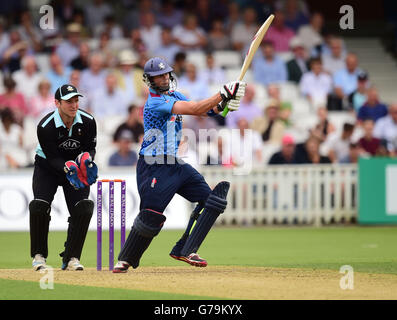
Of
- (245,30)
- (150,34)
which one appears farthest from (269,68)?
(150,34)

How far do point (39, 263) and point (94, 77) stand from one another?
8.94 metres

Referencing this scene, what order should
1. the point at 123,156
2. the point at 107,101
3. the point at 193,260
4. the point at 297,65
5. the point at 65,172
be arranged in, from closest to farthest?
1. the point at 65,172
2. the point at 193,260
3. the point at 123,156
4. the point at 107,101
5. the point at 297,65

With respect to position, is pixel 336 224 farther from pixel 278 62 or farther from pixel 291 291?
pixel 291 291

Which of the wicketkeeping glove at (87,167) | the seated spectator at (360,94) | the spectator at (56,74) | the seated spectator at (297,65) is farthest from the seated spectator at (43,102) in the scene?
the wicketkeeping glove at (87,167)

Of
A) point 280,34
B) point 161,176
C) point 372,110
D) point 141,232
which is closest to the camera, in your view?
point 141,232

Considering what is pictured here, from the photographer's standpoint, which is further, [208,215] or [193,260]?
[193,260]

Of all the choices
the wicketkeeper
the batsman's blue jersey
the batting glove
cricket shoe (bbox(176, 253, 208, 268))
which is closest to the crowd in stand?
the wicketkeeper

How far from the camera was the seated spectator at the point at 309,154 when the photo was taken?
1734cm

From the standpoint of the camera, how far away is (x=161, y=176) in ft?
31.6

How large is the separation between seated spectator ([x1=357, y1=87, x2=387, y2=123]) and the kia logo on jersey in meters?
9.86

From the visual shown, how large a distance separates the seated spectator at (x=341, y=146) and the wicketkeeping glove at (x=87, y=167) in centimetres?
864

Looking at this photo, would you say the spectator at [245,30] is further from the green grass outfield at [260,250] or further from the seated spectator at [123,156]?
the green grass outfield at [260,250]

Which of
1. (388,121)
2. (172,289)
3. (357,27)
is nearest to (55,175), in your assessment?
(172,289)

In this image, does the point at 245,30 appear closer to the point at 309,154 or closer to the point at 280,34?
the point at 280,34
